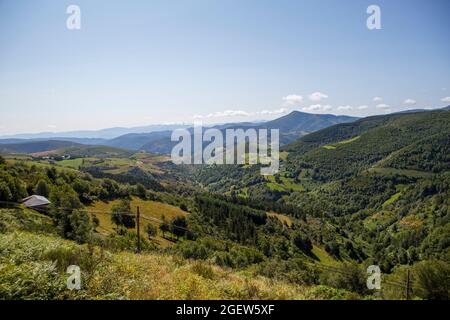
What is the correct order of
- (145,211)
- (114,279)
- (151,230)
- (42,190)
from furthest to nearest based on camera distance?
(145,211), (151,230), (42,190), (114,279)

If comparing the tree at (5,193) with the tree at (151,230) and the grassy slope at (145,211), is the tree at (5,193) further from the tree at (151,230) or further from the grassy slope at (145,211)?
the tree at (151,230)

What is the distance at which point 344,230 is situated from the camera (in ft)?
480

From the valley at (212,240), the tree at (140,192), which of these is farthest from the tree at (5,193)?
the tree at (140,192)

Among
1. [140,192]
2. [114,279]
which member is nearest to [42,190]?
[140,192]

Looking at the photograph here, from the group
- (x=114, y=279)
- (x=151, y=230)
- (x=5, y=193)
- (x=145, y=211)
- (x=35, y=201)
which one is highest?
(x=114, y=279)

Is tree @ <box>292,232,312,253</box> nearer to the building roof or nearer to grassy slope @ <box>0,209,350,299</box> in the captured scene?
the building roof

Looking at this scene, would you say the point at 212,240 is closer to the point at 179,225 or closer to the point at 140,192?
the point at 179,225

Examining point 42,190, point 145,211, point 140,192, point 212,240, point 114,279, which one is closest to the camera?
point 114,279

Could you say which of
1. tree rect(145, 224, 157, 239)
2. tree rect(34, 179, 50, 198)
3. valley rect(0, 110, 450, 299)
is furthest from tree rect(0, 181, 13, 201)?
tree rect(145, 224, 157, 239)

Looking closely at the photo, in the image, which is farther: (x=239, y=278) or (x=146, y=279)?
(x=239, y=278)

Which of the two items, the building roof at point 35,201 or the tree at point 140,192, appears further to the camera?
the tree at point 140,192
